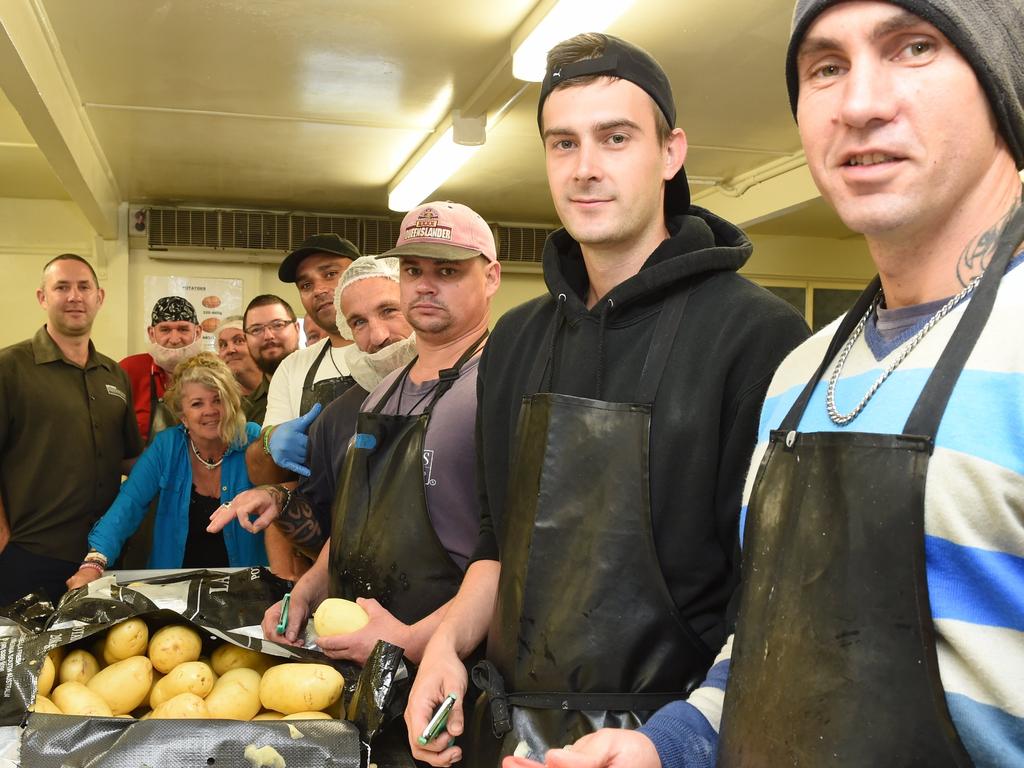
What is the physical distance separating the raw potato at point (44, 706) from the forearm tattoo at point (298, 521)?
855 mm

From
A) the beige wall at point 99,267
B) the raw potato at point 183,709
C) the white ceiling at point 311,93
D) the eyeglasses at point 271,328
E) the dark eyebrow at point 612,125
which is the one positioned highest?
the white ceiling at point 311,93

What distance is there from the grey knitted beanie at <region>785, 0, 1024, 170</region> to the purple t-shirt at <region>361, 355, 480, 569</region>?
1.24 metres

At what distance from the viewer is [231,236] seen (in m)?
8.11

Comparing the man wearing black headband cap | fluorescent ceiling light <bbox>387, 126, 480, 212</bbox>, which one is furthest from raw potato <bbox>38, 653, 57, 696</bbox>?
fluorescent ceiling light <bbox>387, 126, 480, 212</bbox>

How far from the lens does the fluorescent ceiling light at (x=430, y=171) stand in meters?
5.77

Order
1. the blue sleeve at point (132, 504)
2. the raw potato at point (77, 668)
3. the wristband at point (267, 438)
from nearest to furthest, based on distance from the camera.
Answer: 1. the raw potato at point (77, 668)
2. the wristband at point (267, 438)
3. the blue sleeve at point (132, 504)

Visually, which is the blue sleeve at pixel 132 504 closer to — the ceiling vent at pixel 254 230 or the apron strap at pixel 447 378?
the apron strap at pixel 447 378

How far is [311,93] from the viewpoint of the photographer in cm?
514

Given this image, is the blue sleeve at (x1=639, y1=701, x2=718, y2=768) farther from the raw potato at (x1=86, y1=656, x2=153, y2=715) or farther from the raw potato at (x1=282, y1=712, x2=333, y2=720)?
the raw potato at (x1=86, y1=656, x2=153, y2=715)

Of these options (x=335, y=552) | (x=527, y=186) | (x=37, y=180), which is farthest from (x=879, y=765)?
(x=37, y=180)

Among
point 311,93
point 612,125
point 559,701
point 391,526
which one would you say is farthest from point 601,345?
point 311,93

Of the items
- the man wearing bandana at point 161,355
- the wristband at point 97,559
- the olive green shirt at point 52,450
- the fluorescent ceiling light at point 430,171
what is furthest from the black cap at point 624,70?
the fluorescent ceiling light at point 430,171

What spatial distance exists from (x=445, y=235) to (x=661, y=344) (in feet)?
3.28

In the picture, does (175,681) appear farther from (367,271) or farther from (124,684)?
(367,271)
